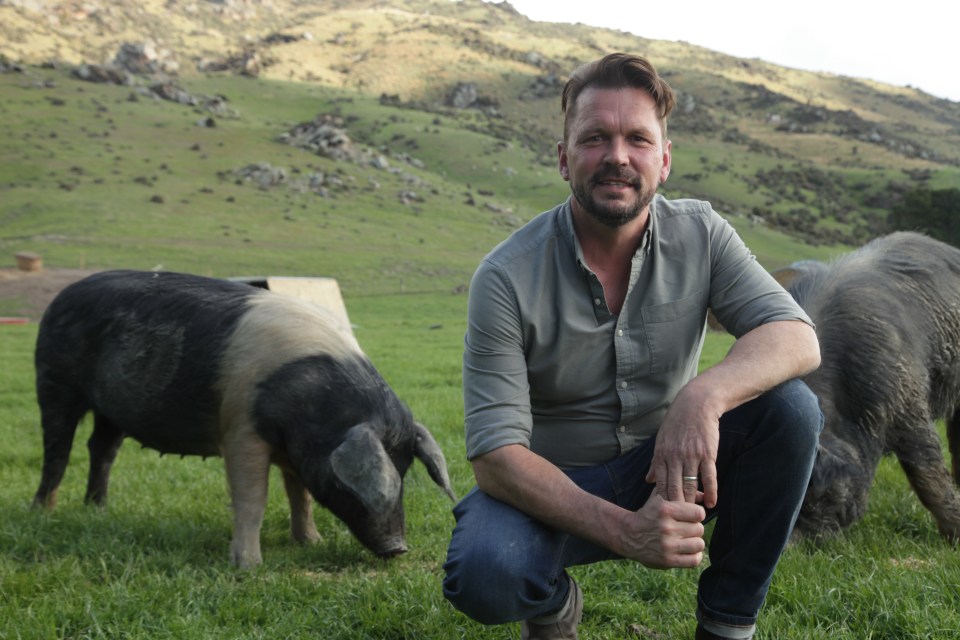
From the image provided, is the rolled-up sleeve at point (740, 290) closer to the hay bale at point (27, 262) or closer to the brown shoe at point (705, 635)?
the brown shoe at point (705, 635)

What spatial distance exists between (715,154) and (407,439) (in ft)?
328

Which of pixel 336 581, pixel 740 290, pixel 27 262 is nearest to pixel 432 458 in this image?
pixel 336 581

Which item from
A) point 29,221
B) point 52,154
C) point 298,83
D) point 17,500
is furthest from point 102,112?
point 17,500

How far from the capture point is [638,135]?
360cm

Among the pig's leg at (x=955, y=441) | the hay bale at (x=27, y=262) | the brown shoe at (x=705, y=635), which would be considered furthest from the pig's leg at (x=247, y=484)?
the hay bale at (x=27, y=262)

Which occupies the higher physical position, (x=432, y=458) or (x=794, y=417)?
(x=794, y=417)

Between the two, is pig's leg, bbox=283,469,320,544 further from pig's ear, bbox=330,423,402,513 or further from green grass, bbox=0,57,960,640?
pig's ear, bbox=330,423,402,513

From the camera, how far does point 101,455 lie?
22.4 feet

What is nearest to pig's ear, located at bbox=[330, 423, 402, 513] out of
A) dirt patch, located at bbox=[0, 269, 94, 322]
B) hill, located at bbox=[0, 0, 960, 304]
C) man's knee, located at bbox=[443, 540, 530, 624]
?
man's knee, located at bbox=[443, 540, 530, 624]

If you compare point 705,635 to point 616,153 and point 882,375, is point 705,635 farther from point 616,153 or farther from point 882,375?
point 882,375

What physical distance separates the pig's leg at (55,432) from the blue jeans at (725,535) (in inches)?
176

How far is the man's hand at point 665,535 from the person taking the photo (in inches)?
118

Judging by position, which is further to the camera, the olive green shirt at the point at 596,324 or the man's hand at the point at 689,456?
the olive green shirt at the point at 596,324

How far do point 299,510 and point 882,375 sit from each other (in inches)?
161
